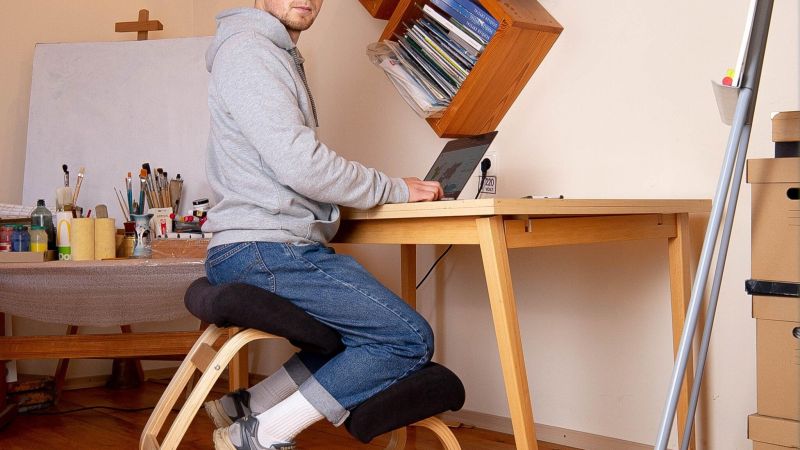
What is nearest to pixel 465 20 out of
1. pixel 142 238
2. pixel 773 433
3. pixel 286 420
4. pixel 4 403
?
pixel 142 238

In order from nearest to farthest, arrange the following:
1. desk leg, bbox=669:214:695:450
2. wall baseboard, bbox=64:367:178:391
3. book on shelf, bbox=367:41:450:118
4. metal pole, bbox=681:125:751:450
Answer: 1. metal pole, bbox=681:125:751:450
2. desk leg, bbox=669:214:695:450
3. book on shelf, bbox=367:41:450:118
4. wall baseboard, bbox=64:367:178:391

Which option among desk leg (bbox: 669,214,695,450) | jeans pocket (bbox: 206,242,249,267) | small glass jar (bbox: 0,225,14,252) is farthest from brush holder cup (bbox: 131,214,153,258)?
desk leg (bbox: 669,214,695,450)

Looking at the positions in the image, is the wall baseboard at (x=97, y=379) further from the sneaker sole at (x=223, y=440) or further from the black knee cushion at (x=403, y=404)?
the black knee cushion at (x=403, y=404)

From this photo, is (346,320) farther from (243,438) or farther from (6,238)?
(6,238)

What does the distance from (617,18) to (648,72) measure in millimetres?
172

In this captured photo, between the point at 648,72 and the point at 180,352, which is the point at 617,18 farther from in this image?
the point at 180,352

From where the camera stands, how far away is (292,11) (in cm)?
184

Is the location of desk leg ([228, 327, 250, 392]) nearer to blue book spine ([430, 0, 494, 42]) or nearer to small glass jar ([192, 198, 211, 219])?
small glass jar ([192, 198, 211, 219])

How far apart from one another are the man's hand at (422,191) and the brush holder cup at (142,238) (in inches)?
41.8

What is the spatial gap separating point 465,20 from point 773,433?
51.9 inches

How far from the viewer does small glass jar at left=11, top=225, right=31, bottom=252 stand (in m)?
2.36

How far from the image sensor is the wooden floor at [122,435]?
91.8 inches

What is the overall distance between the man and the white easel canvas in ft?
3.42

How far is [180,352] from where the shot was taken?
249 cm
